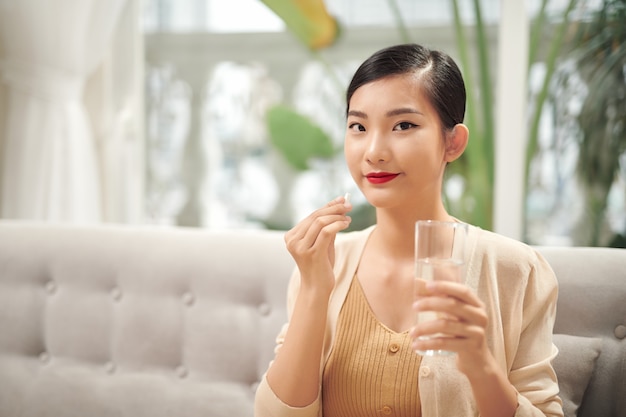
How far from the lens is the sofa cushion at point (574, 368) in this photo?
141 centimetres

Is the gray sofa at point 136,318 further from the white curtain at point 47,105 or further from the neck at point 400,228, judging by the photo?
the white curtain at point 47,105

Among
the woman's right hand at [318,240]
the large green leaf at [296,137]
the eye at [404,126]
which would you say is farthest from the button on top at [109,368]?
the large green leaf at [296,137]

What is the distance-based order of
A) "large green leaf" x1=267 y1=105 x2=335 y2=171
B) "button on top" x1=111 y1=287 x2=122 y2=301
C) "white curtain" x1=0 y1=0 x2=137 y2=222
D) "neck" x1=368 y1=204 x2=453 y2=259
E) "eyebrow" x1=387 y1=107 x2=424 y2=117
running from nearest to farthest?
"eyebrow" x1=387 y1=107 x2=424 y2=117 < "neck" x1=368 y1=204 x2=453 y2=259 < "button on top" x1=111 y1=287 x2=122 y2=301 < "white curtain" x1=0 y1=0 x2=137 y2=222 < "large green leaf" x1=267 y1=105 x2=335 y2=171

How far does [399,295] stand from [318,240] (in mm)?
229

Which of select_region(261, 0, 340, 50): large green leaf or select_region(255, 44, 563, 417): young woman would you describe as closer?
select_region(255, 44, 563, 417): young woman

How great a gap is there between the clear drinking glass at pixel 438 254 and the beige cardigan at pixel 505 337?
0.77 feet

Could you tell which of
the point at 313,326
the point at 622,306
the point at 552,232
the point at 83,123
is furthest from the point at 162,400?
the point at 552,232

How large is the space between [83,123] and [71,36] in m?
0.39

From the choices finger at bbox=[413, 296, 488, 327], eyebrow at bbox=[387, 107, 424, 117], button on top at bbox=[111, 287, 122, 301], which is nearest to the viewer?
finger at bbox=[413, 296, 488, 327]

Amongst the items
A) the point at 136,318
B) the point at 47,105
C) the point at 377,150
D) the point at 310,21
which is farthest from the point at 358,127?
the point at 47,105

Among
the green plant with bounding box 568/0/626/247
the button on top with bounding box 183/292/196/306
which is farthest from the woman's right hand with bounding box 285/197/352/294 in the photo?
the green plant with bounding box 568/0/626/247

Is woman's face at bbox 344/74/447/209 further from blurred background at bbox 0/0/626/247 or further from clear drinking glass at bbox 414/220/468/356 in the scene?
blurred background at bbox 0/0/626/247

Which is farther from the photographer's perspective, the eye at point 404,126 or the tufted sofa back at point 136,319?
the tufted sofa back at point 136,319

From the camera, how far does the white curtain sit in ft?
9.03
